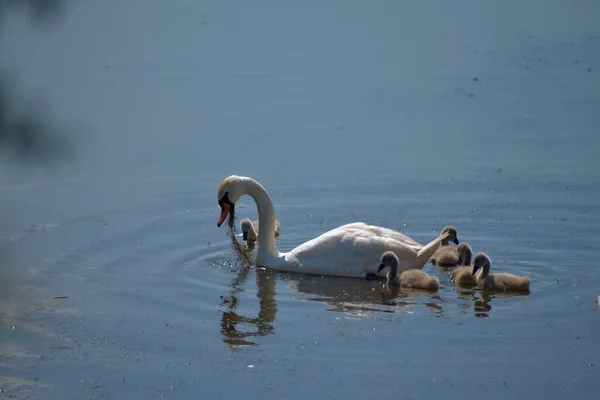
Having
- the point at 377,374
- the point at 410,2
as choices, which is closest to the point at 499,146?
the point at 377,374

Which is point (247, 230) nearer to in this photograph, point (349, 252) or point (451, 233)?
point (349, 252)

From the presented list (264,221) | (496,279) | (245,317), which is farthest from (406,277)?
(264,221)

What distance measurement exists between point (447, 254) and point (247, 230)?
2.66 m

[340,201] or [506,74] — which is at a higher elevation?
[506,74]

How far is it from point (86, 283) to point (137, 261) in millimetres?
788

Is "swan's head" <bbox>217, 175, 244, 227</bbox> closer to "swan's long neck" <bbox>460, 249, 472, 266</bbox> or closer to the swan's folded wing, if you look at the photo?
the swan's folded wing

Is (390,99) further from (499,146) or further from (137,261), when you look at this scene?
(137,261)

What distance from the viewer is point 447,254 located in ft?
34.2

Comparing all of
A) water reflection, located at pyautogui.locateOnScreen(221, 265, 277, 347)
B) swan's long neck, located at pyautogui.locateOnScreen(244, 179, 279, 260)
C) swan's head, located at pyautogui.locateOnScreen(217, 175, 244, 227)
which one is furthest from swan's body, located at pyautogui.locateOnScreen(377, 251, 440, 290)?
swan's head, located at pyautogui.locateOnScreen(217, 175, 244, 227)

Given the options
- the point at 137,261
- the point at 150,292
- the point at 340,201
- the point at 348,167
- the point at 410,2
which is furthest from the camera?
the point at 410,2

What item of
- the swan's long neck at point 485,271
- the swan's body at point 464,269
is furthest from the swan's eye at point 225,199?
the swan's long neck at point 485,271

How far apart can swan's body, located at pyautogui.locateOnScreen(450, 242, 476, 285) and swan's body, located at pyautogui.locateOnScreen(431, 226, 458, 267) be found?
7cm

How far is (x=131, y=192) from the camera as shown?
42.3 feet

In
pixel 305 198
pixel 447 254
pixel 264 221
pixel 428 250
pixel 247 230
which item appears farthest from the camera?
pixel 305 198
